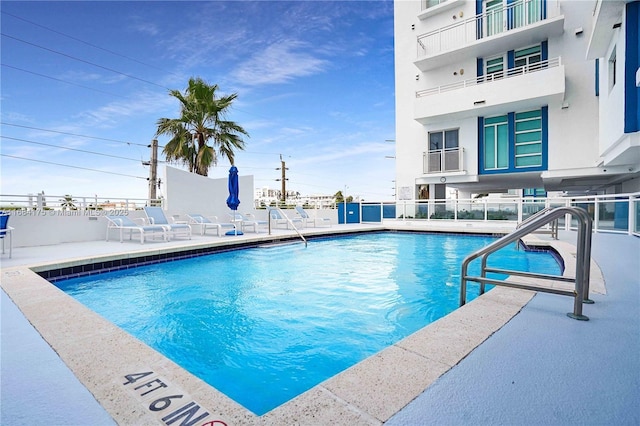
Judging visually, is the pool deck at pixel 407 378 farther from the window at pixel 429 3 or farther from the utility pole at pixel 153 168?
the window at pixel 429 3

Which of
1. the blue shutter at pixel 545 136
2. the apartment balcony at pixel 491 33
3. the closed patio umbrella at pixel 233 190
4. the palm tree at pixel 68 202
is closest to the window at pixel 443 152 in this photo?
the blue shutter at pixel 545 136

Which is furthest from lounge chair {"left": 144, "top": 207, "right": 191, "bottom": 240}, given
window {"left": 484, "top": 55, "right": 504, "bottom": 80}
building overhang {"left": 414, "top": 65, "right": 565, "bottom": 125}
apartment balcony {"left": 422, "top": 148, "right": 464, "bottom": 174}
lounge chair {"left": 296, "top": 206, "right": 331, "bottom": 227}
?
window {"left": 484, "top": 55, "right": 504, "bottom": 80}

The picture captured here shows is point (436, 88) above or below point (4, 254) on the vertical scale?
above

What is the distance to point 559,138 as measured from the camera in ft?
41.8

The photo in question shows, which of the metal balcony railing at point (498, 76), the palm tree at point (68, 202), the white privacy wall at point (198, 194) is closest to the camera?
the palm tree at point (68, 202)

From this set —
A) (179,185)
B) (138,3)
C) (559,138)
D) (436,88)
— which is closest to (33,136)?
(138,3)

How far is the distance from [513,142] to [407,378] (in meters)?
15.0

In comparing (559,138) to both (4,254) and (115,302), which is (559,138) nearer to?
(115,302)

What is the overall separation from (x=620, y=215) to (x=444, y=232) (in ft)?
17.2

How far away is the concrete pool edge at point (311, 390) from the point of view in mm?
1422

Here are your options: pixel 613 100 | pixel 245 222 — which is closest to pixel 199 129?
pixel 245 222

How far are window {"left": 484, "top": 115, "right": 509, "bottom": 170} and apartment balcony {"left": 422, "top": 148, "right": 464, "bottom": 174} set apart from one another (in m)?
1.12

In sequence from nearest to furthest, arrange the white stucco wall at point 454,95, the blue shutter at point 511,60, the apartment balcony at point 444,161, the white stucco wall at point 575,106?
the white stucco wall at point 575,106 < the white stucco wall at point 454,95 < the blue shutter at point 511,60 < the apartment balcony at point 444,161

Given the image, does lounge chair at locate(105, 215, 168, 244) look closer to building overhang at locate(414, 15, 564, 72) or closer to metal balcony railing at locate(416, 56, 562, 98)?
metal balcony railing at locate(416, 56, 562, 98)
